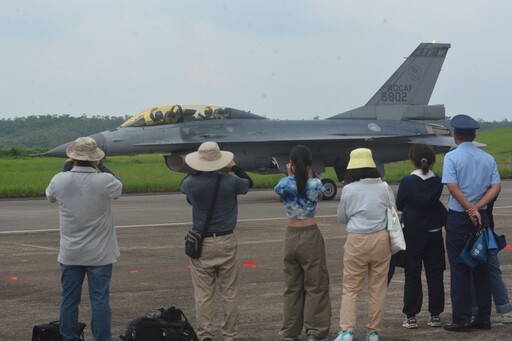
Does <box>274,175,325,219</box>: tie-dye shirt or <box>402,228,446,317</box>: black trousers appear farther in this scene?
<box>402,228,446,317</box>: black trousers

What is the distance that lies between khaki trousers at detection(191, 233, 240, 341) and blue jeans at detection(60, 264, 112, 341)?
0.87 m

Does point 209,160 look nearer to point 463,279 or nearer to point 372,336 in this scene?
point 372,336

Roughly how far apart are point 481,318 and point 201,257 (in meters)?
2.70

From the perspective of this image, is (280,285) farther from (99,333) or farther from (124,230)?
(124,230)

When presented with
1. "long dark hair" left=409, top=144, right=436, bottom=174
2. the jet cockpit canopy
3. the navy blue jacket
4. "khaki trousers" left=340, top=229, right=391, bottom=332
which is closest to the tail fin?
the jet cockpit canopy

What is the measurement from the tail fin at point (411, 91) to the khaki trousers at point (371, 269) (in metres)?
23.7

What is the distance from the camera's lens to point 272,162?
2917cm

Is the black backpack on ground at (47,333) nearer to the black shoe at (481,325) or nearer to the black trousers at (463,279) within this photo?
the black trousers at (463,279)

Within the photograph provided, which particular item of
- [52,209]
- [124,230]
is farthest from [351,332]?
[52,209]

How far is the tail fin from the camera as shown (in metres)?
33.1

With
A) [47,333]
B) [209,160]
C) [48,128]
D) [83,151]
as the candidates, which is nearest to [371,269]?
[209,160]

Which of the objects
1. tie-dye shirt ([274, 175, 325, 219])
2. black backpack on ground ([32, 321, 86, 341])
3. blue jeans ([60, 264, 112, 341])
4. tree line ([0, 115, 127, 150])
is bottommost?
tree line ([0, 115, 127, 150])

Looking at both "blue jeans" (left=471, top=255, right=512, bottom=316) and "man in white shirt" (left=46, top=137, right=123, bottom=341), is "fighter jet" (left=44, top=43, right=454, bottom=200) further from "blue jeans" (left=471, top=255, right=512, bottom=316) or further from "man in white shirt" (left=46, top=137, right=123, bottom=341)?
"man in white shirt" (left=46, top=137, right=123, bottom=341)

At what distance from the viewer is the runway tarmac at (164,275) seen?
957cm
